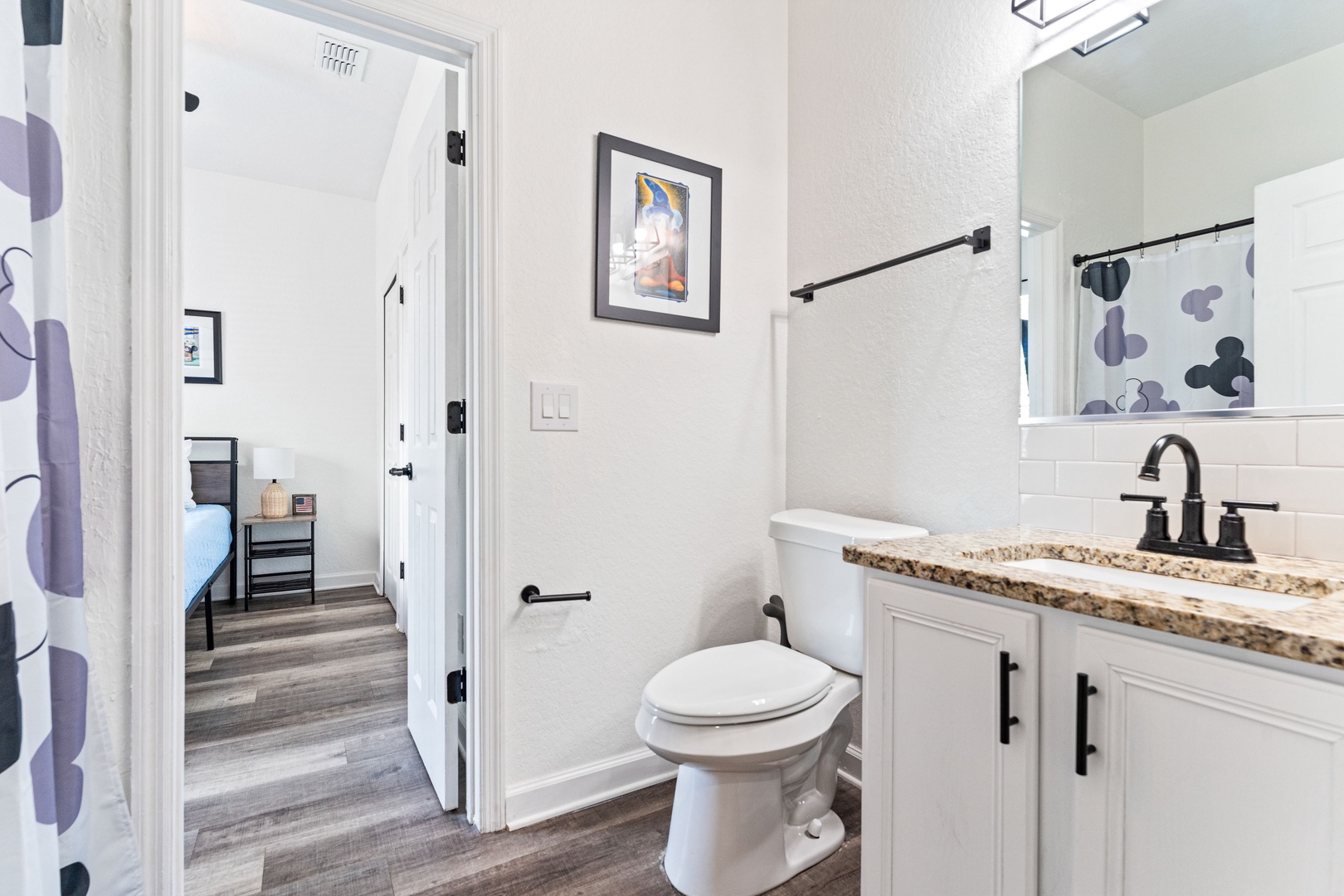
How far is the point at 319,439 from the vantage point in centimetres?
408

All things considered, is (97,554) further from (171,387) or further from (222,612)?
(222,612)

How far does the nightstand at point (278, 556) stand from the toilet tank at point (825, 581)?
3308mm

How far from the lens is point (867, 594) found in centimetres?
109

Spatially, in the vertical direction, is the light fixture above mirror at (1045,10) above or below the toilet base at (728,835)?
above

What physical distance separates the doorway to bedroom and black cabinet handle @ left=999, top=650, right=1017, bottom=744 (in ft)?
4.21

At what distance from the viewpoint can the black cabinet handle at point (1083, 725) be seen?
2.60ft

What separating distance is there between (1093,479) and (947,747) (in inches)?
26.7

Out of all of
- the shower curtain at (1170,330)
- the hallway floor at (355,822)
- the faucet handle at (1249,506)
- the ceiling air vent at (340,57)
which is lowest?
the hallway floor at (355,822)

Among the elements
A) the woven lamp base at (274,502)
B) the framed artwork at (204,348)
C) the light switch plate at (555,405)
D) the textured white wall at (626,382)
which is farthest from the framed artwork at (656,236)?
the framed artwork at (204,348)

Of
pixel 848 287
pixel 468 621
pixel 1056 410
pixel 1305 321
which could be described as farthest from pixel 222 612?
pixel 1305 321

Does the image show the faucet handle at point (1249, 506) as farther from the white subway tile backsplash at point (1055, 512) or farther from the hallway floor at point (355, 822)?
the hallway floor at point (355, 822)

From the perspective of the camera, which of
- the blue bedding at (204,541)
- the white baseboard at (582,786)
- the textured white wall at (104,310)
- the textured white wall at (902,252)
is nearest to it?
the textured white wall at (104,310)

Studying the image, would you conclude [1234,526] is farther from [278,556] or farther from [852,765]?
[278,556]

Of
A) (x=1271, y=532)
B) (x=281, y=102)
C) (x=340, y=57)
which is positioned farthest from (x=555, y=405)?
(x=281, y=102)
